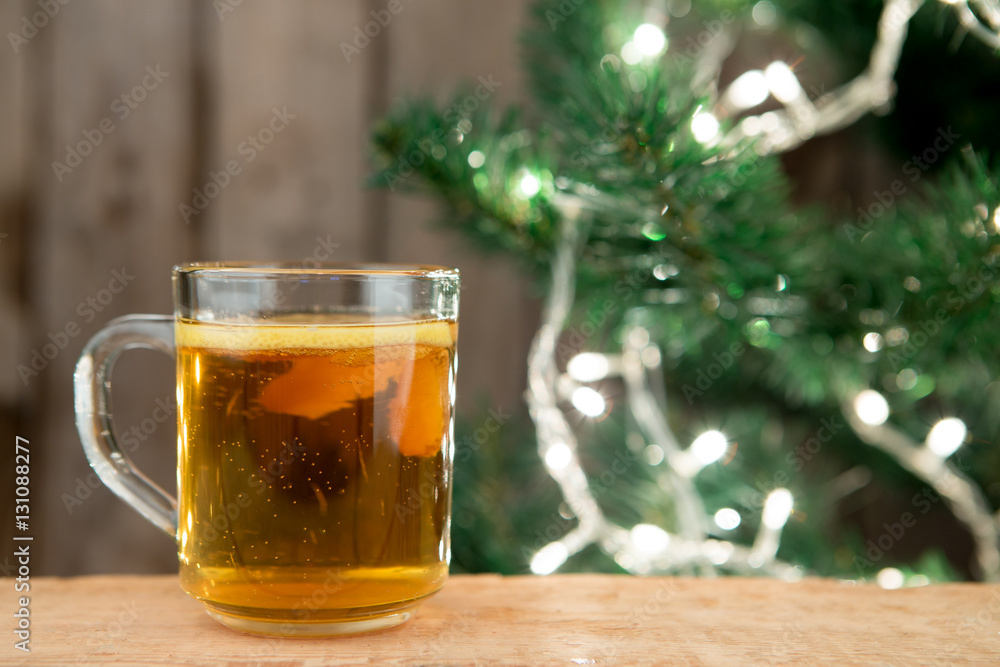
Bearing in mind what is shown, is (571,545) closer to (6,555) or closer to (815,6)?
(815,6)

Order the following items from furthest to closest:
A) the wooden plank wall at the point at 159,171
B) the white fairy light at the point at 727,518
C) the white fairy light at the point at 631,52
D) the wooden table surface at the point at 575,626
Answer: the wooden plank wall at the point at 159,171 → the white fairy light at the point at 727,518 → the white fairy light at the point at 631,52 → the wooden table surface at the point at 575,626

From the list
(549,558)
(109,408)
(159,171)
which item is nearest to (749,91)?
(549,558)

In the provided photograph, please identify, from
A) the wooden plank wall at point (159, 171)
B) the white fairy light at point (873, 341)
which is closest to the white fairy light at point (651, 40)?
the white fairy light at point (873, 341)

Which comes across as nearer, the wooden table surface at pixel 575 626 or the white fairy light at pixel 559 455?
the wooden table surface at pixel 575 626

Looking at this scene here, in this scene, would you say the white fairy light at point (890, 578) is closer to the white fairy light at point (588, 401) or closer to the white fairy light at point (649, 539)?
the white fairy light at point (649, 539)

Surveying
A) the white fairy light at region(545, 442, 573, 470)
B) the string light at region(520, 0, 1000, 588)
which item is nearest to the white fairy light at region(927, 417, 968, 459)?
the string light at region(520, 0, 1000, 588)

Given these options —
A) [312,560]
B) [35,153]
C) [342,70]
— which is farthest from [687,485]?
[35,153]
